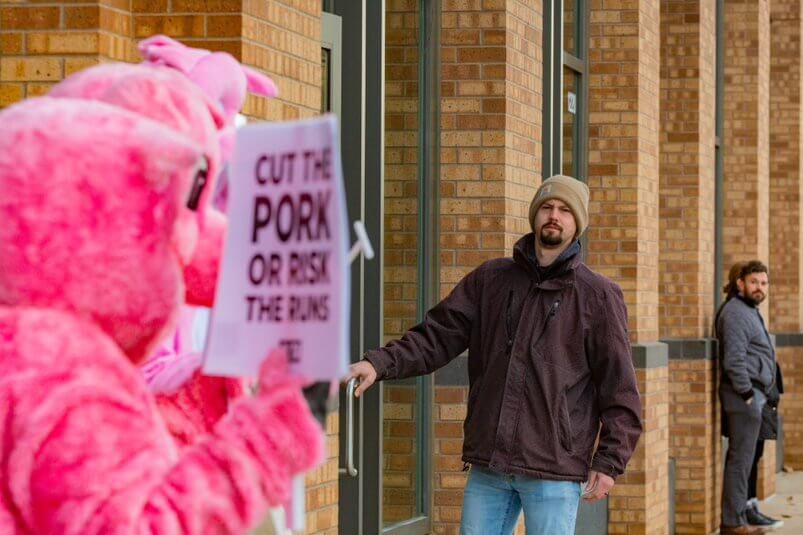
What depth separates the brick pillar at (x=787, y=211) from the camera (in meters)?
17.2

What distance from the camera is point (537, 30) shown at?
339 inches

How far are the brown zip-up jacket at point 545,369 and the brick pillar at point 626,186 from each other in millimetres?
4755

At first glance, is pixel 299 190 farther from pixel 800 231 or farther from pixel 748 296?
pixel 800 231

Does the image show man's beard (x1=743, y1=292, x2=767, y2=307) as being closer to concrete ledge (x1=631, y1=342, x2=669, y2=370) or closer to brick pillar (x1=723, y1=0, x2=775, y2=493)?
concrete ledge (x1=631, y1=342, x2=669, y2=370)

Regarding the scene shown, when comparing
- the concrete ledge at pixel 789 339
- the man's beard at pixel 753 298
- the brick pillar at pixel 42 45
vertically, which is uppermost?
the brick pillar at pixel 42 45

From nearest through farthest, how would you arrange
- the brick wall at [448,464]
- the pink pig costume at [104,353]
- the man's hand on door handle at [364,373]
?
the pink pig costume at [104,353]
the man's hand on door handle at [364,373]
the brick wall at [448,464]

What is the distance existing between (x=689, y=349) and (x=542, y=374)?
21.9 feet

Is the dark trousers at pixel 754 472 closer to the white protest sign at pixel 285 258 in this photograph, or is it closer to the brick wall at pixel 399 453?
the brick wall at pixel 399 453

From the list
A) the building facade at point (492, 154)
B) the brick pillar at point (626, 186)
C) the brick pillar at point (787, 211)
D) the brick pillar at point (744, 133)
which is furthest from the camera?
the brick pillar at point (787, 211)

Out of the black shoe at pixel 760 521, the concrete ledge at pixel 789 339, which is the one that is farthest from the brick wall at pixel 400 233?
the concrete ledge at pixel 789 339

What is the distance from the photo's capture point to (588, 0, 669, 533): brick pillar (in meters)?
10.4

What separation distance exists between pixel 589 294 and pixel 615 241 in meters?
4.89

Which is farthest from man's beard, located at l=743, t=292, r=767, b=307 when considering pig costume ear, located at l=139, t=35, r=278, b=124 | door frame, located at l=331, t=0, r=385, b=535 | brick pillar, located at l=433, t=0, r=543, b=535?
pig costume ear, located at l=139, t=35, r=278, b=124

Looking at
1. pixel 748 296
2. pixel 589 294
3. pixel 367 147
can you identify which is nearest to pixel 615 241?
pixel 748 296
